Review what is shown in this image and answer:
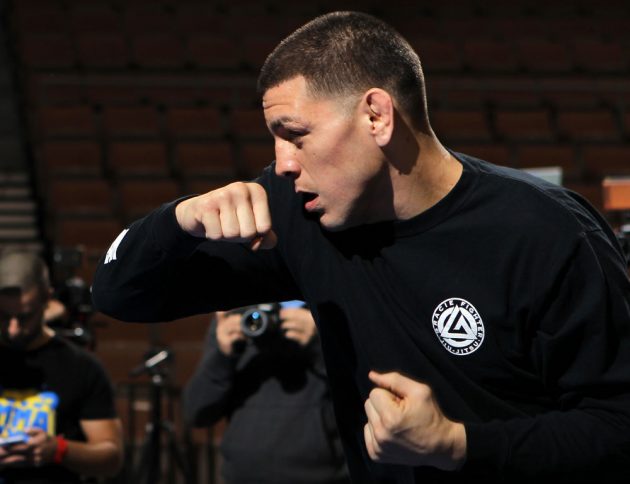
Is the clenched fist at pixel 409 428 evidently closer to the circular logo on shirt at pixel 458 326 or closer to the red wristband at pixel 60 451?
the circular logo on shirt at pixel 458 326

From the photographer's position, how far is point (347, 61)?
5.26 ft

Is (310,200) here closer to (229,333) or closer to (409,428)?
(409,428)

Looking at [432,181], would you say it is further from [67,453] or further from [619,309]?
[67,453]

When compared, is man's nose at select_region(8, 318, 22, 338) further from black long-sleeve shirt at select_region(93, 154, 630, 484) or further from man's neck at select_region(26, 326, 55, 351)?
black long-sleeve shirt at select_region(93, 154, 630, 484)

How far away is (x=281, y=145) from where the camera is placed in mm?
1604

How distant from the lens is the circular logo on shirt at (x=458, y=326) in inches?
59.0

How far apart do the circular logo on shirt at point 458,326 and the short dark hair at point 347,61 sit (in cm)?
33

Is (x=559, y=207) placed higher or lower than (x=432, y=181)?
lower

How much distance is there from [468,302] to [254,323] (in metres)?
1.68

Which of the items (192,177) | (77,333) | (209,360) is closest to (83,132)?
(192,177)

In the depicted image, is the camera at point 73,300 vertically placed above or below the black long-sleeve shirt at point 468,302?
above

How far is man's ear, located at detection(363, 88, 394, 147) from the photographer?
5.22ft

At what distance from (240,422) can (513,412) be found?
1.82 metres

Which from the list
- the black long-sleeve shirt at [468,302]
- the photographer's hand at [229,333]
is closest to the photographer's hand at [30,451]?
the photographer's hand at [229,333]
